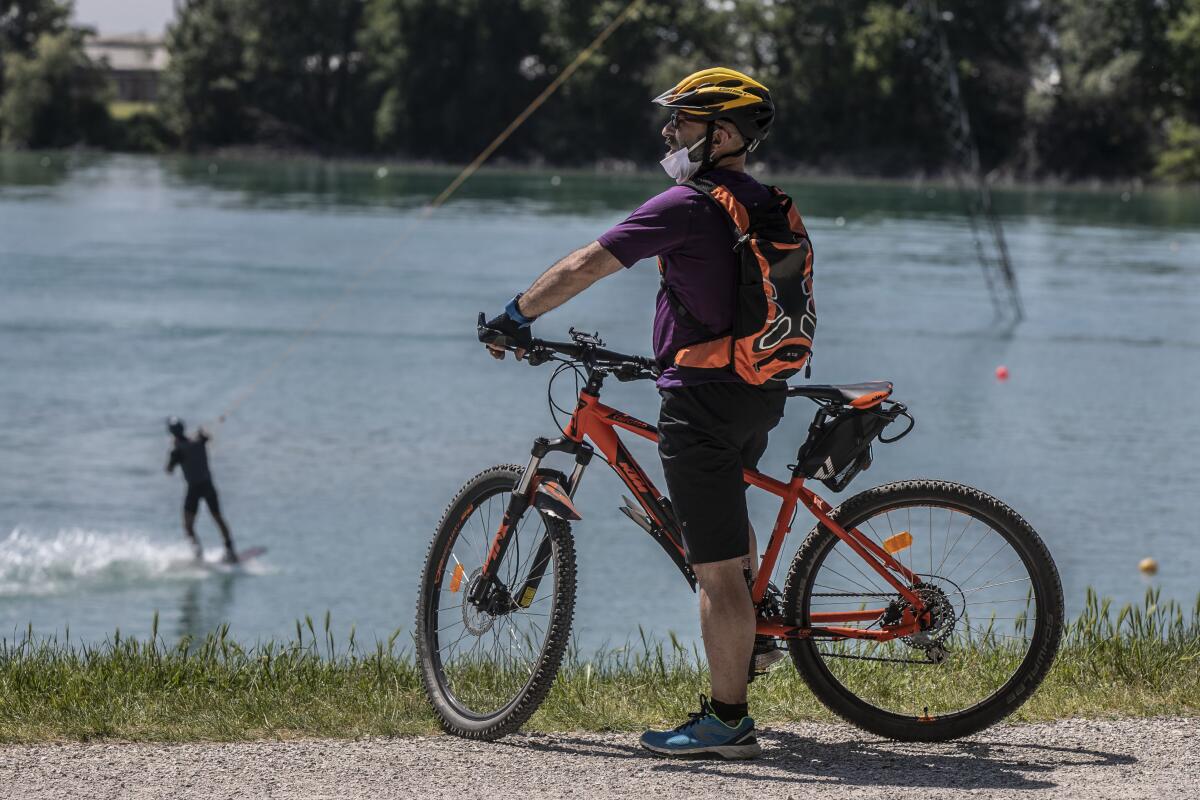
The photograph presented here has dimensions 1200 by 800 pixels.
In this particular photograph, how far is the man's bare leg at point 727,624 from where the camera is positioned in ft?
15.4

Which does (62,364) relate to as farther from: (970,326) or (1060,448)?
(970,326)

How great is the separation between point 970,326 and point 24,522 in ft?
76.0

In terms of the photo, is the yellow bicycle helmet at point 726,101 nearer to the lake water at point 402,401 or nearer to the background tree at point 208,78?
the lake water at point 402,401

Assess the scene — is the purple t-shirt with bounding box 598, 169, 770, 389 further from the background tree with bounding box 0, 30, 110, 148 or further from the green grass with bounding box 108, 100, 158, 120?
the green grass with bounding box 108, 100, 158, 120

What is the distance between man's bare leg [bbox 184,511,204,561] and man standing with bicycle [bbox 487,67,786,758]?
607 inches

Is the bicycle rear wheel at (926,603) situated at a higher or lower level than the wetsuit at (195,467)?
higher

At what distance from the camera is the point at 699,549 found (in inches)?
183

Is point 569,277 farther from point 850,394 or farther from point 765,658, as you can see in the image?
point 765,658

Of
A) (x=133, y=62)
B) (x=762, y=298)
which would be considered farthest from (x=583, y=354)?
(x=133, y=62)

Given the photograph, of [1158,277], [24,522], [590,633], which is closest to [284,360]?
[24,522]

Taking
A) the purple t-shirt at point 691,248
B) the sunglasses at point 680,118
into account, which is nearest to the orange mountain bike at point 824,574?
the purple t-shirt at point 691,248

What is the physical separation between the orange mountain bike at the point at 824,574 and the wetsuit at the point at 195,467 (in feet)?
44.8

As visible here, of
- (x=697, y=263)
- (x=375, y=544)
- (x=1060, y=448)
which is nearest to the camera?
(x=697, y=263)

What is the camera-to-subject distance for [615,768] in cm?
459
